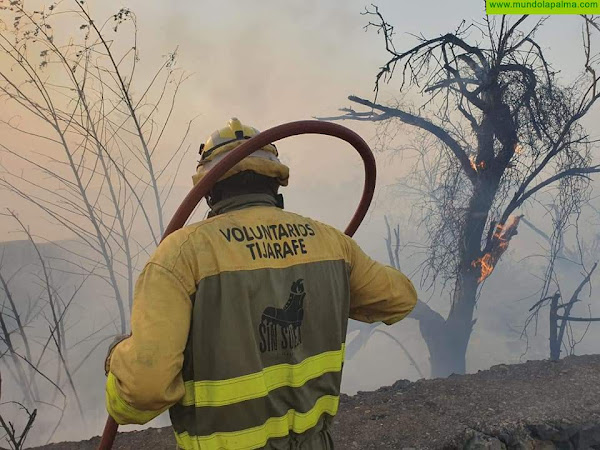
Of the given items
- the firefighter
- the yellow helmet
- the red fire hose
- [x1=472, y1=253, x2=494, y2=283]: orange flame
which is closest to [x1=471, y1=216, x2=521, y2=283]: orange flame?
[x1=472, y1=253, x2=494, y2=283]: orange flame

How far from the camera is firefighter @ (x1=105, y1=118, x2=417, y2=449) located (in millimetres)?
1390

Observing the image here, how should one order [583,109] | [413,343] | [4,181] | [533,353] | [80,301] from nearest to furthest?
1. [4,181]
2. [80,301]
3. [583,109]
4. [533,353]
5. [413,343]

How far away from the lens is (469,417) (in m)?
3.80

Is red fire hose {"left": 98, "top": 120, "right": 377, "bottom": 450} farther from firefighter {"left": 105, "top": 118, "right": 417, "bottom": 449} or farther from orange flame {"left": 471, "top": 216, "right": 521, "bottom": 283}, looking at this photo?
orange flame {"left": 471, "top": 216, "right": 521, "bottom": 283}

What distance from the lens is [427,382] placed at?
4.58 meters

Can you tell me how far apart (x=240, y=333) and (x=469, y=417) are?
122 inches

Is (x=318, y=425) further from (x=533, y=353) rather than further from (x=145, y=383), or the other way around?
(x=533, y=353)

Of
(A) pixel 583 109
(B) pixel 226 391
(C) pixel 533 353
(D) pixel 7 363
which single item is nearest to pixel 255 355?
(B) pixel 226 391

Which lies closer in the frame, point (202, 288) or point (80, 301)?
point (202, 288)

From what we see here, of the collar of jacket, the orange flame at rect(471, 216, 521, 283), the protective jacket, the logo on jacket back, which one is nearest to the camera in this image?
the protective jacket

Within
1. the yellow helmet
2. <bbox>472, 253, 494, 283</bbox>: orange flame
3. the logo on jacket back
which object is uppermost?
<bbox>472, 253, 494, 283</bbox>: orange flame

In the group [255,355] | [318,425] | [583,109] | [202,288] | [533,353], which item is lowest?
[318,425]

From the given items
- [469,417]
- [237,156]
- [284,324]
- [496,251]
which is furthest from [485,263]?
[237,156]

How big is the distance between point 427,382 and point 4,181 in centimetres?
540
